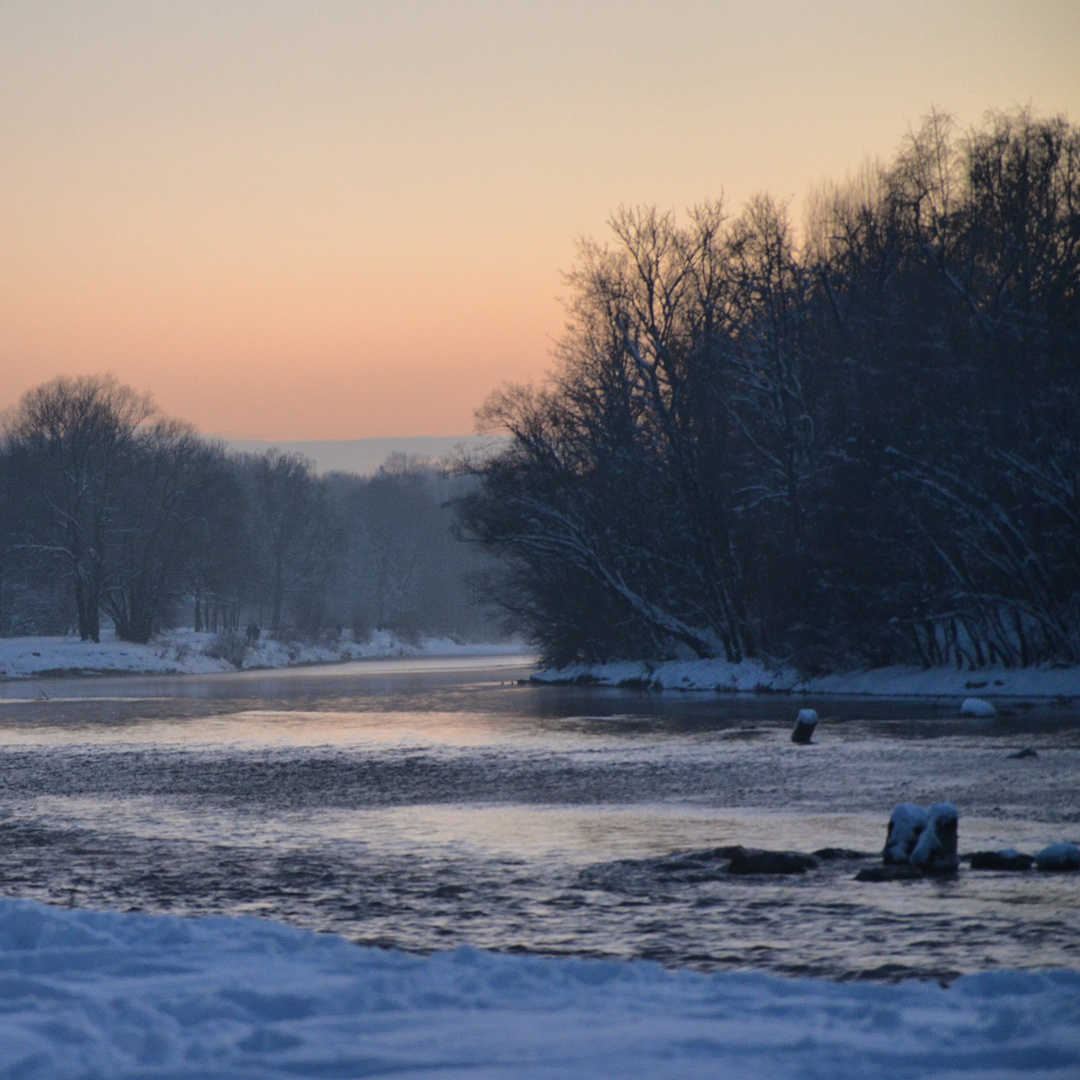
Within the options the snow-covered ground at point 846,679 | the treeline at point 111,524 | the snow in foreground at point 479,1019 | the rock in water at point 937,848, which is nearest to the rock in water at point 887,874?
the rock in water at point 937,848

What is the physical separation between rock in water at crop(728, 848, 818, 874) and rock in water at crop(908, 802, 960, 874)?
2.84 feet

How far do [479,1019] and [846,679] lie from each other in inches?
1290

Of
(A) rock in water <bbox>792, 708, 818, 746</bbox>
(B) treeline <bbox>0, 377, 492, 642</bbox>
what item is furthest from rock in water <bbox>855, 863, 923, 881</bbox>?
(B) treeline <bbox>0, 377, 492, 642</bbox>

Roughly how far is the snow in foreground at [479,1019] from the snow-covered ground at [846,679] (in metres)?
26.4

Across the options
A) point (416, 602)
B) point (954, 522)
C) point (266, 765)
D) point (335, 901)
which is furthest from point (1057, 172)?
point (416, 602)

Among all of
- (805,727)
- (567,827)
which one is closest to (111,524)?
(805,727)

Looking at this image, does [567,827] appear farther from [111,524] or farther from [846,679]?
[111,524]

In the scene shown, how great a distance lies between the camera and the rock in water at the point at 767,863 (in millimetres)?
11031

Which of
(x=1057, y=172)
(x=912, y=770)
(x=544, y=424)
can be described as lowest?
(x=912, y=770)

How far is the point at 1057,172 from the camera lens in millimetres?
33969

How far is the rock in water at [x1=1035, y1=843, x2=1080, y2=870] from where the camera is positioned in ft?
35.6

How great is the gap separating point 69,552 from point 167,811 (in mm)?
54680

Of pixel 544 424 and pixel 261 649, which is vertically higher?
pixel 544 424

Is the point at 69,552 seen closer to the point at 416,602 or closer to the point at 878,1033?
the point at 416,602
